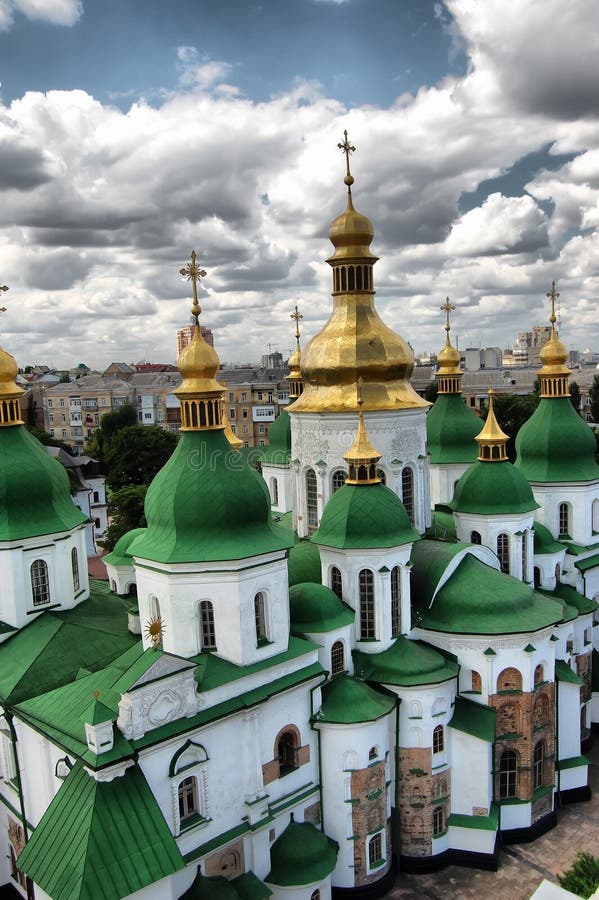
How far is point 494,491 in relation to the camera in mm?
24078

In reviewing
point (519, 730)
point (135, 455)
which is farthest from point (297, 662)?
point (135, 455)

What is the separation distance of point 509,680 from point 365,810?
5423 mm

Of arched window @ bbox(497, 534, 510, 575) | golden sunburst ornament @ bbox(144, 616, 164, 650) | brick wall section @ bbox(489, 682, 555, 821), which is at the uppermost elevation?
golden sunburst ornament @ bbox(144, 616, 164, 650)

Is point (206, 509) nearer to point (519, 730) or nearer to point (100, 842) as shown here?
point (100, 842)

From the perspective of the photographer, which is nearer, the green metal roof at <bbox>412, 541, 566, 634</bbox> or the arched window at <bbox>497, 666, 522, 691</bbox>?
the green metal roof at <bbox>412, 541, 566, 634</bbox>

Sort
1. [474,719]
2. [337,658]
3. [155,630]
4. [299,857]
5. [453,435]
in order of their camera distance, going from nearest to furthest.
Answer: [155,630], [299,857], [337,658], [474,719], [453,435]

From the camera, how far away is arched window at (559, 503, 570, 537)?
28.4 m

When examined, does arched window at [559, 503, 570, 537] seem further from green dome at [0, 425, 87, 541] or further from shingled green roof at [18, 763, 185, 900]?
shingled green roof at [18, 763, 185, 900]

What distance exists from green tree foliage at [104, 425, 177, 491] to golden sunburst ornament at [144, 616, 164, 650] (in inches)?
1686

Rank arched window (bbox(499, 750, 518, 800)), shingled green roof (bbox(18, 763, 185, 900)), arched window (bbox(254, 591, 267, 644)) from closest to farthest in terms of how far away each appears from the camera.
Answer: shingled green roof (bbox(18, 763, 185, 900)) < arched window (bbox(254, 591, 267, 644)) < arched window (bbox(499, 750, 518, 800))

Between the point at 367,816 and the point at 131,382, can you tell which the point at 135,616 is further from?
the point at 131,382

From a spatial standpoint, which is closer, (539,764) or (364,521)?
(364,521)

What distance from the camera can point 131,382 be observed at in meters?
96.1

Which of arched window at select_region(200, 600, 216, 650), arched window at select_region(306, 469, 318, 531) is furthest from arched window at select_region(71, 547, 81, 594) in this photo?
arched window at select_region(306, 469, 318, 531)
